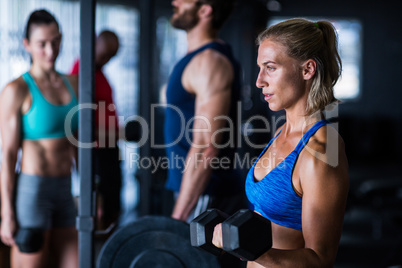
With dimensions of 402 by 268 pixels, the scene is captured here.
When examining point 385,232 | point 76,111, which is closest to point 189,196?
point 76,111

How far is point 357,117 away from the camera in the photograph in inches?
255

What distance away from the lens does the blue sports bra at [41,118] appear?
1.56 metres

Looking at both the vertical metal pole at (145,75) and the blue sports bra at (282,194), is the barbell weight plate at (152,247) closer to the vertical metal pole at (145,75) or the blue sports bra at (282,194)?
the blue sports bra at (282,194)

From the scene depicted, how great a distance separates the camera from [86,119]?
51.4 inches

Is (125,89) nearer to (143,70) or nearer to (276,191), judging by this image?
(143,70)

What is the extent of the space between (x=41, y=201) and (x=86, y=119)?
477 mm

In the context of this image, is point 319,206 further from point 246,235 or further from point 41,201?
point 41,201

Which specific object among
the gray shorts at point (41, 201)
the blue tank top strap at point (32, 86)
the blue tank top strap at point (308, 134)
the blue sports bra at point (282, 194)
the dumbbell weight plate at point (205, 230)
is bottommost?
the gray shorts at point (41, 201)

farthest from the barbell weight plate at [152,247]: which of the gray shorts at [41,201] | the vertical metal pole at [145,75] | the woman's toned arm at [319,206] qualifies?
the vertical metal pole at [145,75]

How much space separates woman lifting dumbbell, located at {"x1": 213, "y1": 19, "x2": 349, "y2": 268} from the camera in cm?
83

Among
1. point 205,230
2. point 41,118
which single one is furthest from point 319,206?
point 41,118

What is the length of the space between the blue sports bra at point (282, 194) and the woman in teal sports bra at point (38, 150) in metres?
0.91

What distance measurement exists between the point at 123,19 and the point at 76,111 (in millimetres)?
2472

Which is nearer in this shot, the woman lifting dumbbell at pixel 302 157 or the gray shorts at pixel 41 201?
the woman lifting dumbbell at pixel 302 157
